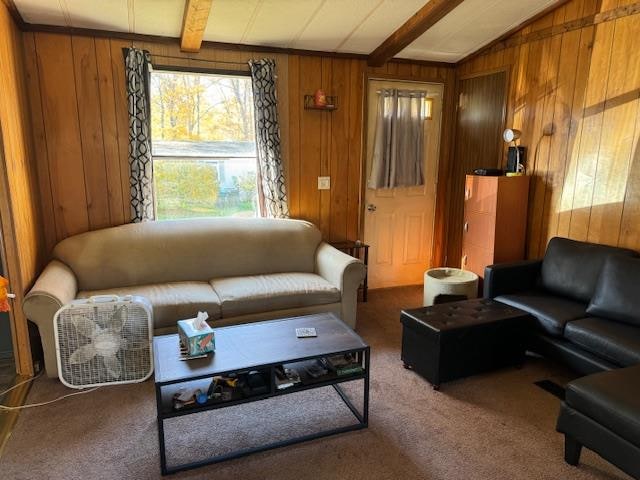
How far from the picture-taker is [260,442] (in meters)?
2.17

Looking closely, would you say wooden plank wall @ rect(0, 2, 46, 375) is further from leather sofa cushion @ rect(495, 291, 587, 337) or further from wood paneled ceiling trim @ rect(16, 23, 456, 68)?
leather sofa cushion @ rect(495, 291, 587, 337)

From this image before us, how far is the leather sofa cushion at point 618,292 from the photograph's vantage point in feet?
8.62

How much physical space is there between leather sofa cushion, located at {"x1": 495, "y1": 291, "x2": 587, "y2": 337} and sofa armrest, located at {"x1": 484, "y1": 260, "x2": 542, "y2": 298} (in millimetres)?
75

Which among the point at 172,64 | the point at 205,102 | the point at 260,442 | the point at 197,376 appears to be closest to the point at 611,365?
the point at 260,442

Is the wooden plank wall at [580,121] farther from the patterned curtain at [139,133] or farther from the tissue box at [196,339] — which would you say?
the patterned curtain at [139,133]

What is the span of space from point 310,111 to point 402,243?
1.66 meters

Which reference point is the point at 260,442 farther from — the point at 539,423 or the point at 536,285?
the point at 536,285

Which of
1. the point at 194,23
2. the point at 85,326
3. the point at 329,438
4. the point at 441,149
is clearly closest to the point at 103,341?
the point at 85,326

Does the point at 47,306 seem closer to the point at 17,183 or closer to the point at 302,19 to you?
the point at 17,183

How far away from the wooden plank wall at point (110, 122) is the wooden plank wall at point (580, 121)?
1.24 m

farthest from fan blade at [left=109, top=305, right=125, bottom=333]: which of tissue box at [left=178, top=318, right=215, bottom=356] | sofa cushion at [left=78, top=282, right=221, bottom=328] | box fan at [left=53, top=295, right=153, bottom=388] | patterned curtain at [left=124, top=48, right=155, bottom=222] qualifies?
patterned curtain at [left=124, top=48, right=155, bottom=222]

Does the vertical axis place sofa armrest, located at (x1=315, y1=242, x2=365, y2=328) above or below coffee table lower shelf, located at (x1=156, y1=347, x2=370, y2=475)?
above

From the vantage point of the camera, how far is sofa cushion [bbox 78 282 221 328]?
2.88 metres

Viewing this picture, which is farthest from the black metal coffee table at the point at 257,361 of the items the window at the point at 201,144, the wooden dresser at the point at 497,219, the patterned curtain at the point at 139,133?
the wooden dresser at the point at 497,219
